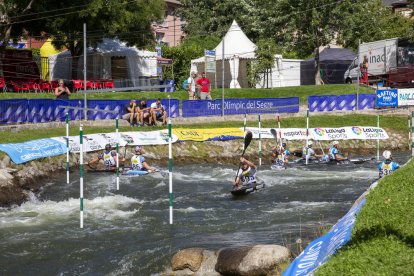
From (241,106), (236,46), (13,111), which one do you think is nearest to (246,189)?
(13,111)

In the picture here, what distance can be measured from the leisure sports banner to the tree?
45.6 ft

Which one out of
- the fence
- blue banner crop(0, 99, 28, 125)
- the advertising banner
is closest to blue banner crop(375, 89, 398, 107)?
the advertising banner

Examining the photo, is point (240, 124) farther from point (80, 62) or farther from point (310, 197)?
point (80, 62)

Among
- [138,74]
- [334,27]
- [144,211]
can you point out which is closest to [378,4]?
[334,27]

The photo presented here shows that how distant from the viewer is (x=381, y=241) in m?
9.99

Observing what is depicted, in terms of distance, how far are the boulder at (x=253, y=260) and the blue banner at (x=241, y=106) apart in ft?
79.1

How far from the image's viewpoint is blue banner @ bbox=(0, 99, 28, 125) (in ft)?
98.1

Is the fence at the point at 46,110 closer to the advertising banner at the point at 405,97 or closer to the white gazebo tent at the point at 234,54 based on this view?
the advertising banner at the point at 405,97

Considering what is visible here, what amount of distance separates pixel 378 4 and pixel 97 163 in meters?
44.8

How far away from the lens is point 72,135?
29.0 m

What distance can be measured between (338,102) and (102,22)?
53.7ft

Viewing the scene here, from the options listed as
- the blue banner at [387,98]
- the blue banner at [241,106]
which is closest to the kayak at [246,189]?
the blue banner at [241,106]

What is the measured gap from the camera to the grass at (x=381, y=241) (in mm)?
8914

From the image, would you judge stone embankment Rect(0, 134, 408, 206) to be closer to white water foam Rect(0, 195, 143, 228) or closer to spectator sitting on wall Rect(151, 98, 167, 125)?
white water foam Rect(0, 195, 143, 228)
